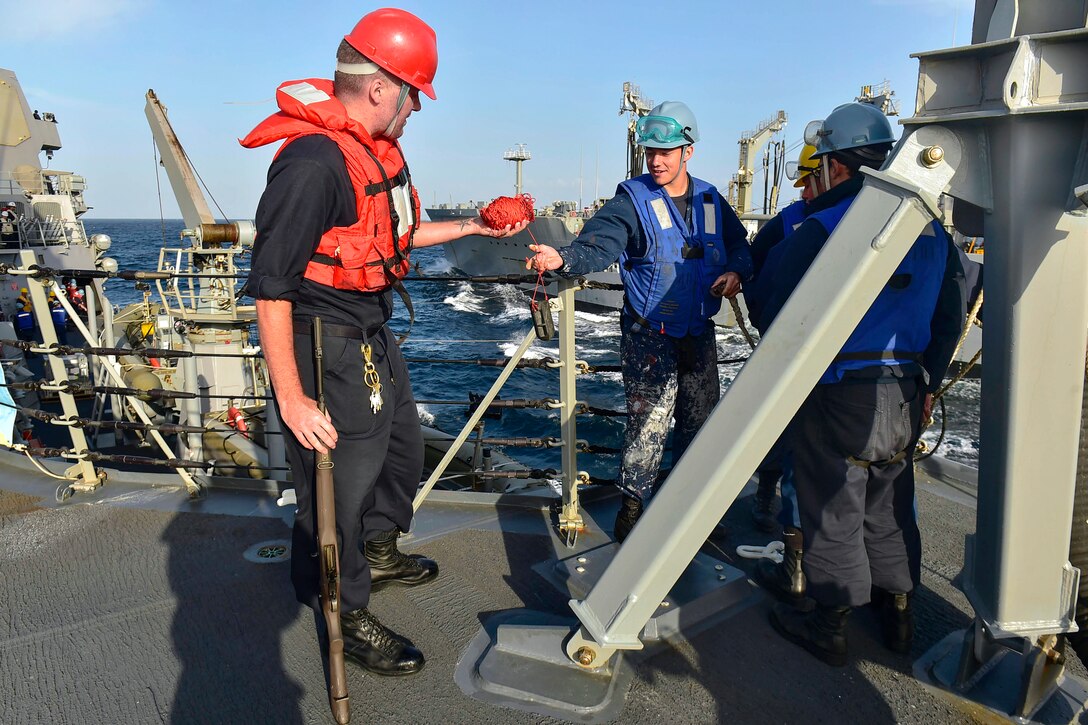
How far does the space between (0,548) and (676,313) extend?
3555mm

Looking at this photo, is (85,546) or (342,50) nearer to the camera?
(342,50)

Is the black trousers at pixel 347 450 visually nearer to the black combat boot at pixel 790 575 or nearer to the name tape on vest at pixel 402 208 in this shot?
the name tape on vest at pixel 402 208

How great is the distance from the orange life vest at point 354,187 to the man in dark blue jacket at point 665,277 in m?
0.97

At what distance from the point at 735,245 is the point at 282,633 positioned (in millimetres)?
2635

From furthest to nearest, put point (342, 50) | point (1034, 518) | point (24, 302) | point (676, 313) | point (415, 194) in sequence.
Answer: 1. point (24, 302)
2. point (676, 313)
3. point (415, 194)
4. point (342, 50)
5. point (1034, 518)

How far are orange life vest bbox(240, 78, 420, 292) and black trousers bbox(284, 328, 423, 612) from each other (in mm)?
241

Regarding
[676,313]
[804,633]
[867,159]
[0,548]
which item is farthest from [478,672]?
[0,548]

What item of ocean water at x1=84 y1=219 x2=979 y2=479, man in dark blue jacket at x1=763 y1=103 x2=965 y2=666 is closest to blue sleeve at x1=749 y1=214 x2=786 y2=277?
man in dark blue jacket at x1=763 y1=103 x2=965 y2=666

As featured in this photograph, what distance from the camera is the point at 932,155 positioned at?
156 cm

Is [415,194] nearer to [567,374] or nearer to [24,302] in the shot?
[567,374]

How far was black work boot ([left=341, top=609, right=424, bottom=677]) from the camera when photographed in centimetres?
245

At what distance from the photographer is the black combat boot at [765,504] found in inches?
140

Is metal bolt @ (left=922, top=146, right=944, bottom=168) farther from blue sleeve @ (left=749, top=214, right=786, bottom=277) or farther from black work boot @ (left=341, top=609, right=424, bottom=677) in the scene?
black work boot @ (left=341, top=609, right=424, bottom=677)

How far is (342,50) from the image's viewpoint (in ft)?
7.37
